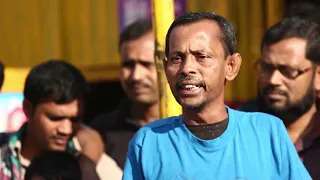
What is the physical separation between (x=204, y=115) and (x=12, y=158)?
1.44 metres

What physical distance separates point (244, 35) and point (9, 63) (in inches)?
70.8

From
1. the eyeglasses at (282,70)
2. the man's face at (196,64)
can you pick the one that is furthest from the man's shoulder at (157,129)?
the eyeglasses at (282,70)

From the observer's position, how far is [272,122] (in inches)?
119

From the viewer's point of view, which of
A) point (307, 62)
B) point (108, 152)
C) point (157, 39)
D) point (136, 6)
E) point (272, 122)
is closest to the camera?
point (272, 122)

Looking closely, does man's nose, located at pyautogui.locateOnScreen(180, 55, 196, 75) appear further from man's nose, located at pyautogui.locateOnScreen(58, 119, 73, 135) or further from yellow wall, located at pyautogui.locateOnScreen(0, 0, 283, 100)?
yellow wall, located at pyautogui.locateOnScreen(0, 0, 283, 100)

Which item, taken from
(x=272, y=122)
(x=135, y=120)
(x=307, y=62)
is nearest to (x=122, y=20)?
(x=135, y=120)

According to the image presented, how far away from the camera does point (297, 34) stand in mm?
4406

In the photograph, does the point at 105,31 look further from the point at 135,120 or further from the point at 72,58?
the point at 135,120

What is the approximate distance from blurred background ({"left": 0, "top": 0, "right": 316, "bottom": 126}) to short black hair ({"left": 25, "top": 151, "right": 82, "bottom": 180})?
275 cm

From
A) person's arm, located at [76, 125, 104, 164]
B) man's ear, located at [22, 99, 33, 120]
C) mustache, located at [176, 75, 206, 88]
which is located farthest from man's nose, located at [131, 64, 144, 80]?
mustache, located at [176, 75, 206, 88]

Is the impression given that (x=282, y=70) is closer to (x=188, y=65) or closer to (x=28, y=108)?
(x=28, y=108)

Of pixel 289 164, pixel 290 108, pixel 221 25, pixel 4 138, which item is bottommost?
pixel 4 138

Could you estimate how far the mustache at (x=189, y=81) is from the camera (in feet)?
9.54

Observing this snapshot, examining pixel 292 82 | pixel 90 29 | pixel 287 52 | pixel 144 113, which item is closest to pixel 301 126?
pixel 292 82
